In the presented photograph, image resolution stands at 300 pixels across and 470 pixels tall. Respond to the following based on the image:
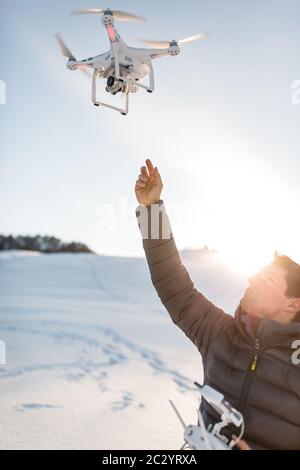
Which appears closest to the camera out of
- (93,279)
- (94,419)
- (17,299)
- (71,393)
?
(94,419)

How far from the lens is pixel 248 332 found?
1936 millimetres

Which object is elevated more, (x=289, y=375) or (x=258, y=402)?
(x=289, y=375)

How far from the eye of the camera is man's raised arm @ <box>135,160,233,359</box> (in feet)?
6.86

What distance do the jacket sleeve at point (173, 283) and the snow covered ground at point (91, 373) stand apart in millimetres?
1847

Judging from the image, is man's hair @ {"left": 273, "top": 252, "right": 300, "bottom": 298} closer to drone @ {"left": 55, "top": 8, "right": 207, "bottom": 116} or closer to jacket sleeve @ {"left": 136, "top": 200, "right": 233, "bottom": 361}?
jacket sleeve @ {"left": 136, "top": 200, "right": 233, "bottom": 361}

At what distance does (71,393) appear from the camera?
15.5 ft

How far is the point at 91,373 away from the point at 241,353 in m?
4.03

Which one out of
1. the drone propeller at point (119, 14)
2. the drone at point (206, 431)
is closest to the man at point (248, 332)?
the drone at point (206, 431)

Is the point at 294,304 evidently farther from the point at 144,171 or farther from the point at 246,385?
the point at 144,171

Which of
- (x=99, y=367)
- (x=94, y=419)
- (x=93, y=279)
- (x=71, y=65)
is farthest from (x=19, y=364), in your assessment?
(x=93, y=279)

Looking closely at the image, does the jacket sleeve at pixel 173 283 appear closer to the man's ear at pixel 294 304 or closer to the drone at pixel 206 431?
the man's ear at pixel 294 304

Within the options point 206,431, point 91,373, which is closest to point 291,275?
point 206,431
